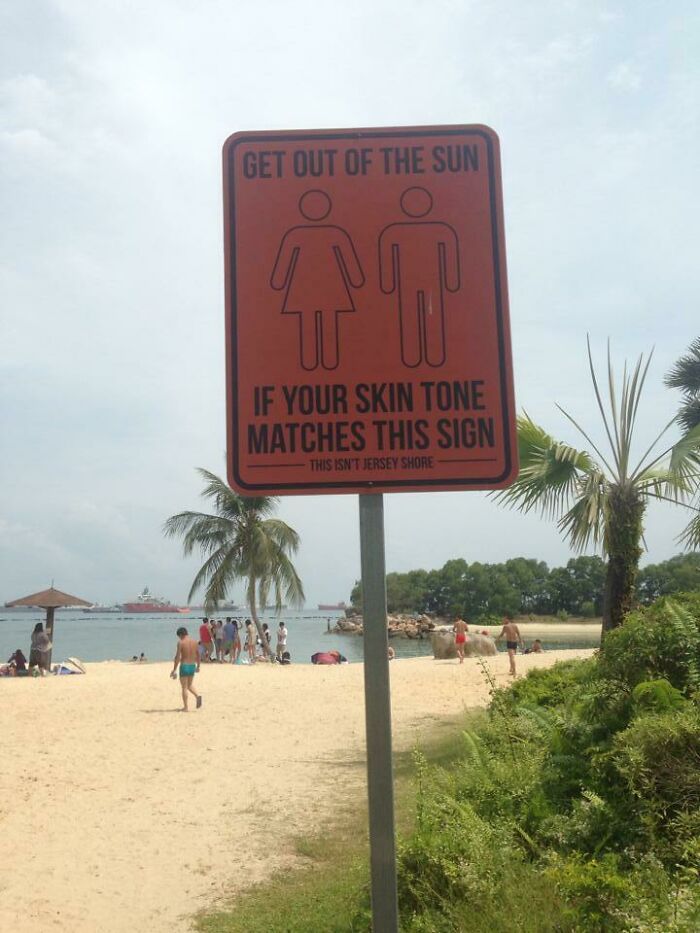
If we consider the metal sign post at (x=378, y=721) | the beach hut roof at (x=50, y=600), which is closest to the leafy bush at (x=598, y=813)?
the metal sign post at (x=378, y=721)

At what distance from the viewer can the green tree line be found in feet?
292

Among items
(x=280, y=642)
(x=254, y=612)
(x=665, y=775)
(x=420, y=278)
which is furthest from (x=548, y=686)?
(x=254, y=612)

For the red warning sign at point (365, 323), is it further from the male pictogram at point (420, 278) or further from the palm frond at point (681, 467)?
the palm frond at point (681, 467)

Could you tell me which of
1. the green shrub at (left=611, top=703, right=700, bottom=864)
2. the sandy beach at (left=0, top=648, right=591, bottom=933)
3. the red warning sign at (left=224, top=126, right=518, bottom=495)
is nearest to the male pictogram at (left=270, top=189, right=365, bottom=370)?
the red warning sign at (left=224, top=126, right=518, bottom=495)

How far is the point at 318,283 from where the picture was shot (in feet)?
6.60

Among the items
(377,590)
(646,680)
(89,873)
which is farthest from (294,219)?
(89,873)

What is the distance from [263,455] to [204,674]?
66.6 ft

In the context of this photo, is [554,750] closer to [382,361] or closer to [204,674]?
[382,361]

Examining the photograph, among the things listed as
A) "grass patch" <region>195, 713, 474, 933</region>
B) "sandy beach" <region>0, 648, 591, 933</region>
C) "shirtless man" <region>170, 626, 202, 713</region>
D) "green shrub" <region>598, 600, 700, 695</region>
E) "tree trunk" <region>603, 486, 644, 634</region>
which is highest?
"tree trunk" <region>603, 486, 644, 634</region>

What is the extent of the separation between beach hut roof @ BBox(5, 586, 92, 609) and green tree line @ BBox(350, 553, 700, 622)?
53800 millimetres

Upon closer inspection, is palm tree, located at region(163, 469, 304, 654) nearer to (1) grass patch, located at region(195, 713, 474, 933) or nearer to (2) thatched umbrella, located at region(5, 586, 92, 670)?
(2) thatched umbrella, located at region(5, 586, 92, 670)

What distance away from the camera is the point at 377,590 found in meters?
1.92

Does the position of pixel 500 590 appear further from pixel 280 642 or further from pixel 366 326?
pixel 366 326

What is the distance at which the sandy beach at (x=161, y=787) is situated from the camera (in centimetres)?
570
